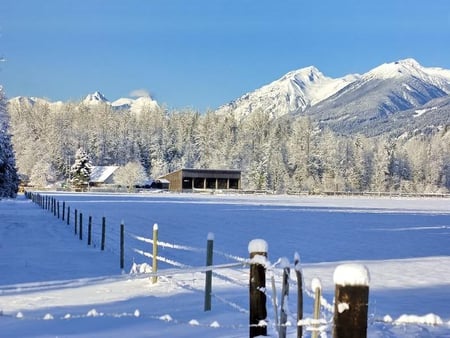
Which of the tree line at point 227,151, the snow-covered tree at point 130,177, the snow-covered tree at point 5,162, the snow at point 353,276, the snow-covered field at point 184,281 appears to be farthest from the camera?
the tree line at point 227,151

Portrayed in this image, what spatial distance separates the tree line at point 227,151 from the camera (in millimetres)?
122125

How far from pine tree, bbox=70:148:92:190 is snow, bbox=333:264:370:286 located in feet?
A: 330

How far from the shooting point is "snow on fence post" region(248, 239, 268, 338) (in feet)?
18.4

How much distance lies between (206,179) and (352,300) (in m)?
105

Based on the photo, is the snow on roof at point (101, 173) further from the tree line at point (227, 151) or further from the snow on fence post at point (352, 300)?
the snow on fence post at point (352, 300)

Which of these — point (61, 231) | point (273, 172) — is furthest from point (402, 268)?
point (273, 172)

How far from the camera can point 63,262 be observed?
48.8 ft

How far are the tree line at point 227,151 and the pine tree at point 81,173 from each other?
13569 millimetres

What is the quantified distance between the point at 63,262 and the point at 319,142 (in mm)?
119298

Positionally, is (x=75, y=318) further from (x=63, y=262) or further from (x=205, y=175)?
(x=205, y=175)

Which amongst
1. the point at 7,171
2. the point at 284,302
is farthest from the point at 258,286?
the point at 7,171

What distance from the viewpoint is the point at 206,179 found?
108 m

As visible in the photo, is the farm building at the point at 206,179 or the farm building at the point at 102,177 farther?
the farm building at the point at 102,177

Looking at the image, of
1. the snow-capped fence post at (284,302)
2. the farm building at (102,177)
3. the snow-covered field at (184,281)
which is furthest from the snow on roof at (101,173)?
the snow-capped fence post at (284,302)
